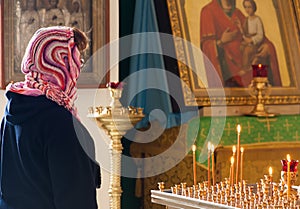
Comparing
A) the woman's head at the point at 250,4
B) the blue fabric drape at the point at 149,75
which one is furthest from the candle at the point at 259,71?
the blue fabric drape at the point at 149,75

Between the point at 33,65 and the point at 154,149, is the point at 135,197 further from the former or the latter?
the point at 33,65

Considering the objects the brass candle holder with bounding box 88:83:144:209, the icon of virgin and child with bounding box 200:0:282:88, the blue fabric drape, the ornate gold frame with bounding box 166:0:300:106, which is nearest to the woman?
the brass candle holder with bounding box 88:83:144:209

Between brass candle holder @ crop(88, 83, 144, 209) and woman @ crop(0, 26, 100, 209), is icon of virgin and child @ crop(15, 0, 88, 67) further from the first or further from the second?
woman @ crop(0, 26, 100, 209)

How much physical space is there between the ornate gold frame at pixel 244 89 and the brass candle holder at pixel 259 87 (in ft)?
0.23

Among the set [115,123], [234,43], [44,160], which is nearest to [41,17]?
[115,123]

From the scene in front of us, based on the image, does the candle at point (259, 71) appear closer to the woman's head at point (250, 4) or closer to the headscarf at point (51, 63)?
the woman's head at point (250, 4)

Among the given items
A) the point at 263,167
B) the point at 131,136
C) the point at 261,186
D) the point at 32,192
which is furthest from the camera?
the point at 131,136

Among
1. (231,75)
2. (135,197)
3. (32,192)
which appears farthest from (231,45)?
(32,192)

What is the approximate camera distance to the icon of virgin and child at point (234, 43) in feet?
23.9

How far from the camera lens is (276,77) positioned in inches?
302

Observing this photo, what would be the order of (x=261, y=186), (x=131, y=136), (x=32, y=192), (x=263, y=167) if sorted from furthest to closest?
(x=131, y=136), (x=263, y=167), (x=261, y=186), (x=32, y=192)

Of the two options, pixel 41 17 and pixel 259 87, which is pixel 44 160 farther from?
pixel 259 87

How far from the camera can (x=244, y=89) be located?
7.34 meters

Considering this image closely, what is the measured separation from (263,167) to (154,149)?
2.98ft
